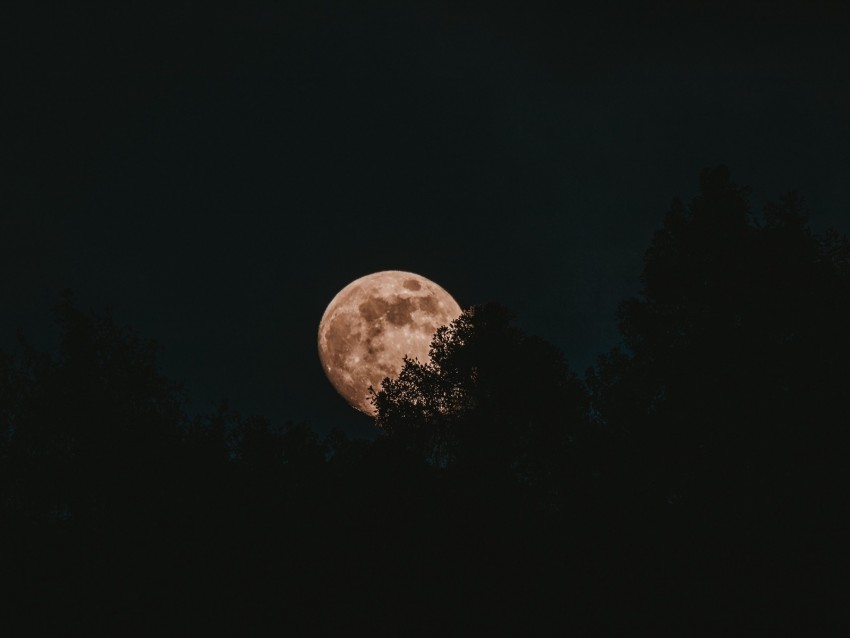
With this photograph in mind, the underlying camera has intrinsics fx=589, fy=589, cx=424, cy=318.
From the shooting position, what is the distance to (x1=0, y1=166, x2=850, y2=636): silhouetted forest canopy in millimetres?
11047

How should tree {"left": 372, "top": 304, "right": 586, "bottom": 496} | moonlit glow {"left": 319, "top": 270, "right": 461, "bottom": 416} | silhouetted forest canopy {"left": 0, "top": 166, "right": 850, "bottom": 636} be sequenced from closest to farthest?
silhouetted forest canopy {"left": 0, "top": 166, "right": 850, "bottom": 636} → tree {"left": 372, "top": 304, "right": 586, "bottom": 496} → moonlit glow {"left": 319, "top": 270, "right": 461, "bottom": 416}

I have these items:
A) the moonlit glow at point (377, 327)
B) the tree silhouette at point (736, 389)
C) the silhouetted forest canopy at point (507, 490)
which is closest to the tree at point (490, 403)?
the silhouetted forest canopy at point (507, 490)

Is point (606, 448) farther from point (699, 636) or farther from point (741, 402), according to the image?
point (699, 636)

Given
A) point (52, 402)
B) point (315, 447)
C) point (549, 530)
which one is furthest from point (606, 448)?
point (52, 402)

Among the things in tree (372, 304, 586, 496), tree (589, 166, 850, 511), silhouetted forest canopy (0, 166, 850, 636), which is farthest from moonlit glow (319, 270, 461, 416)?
tree (589, 166, 850, 511)

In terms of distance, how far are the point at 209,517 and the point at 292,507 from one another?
163 cm

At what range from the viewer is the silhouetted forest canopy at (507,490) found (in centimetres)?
1105

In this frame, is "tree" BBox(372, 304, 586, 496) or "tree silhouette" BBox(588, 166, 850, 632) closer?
"tree silhouette" BBox(588, 166, 850, 632)

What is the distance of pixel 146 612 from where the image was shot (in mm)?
10656

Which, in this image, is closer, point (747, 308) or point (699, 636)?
point (699, 636)

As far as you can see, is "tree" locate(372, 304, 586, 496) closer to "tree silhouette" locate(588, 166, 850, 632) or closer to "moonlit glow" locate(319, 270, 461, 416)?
"tree silhouette" locate(588, 166, 850, 632)

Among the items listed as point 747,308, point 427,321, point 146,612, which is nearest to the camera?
point 146,612

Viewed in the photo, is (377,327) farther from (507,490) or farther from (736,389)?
(736,389)

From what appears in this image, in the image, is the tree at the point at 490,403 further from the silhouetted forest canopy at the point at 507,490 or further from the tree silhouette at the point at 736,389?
the tree silhouette at the point at 736,389
